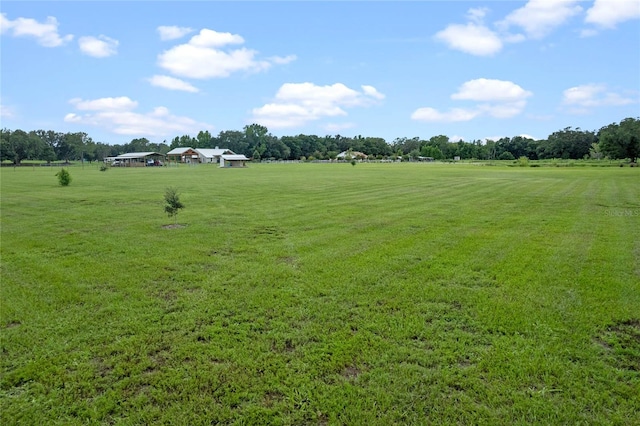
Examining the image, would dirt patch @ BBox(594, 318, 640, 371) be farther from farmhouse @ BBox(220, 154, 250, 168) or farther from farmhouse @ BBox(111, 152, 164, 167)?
farmhouse @ BBox(111, 152, 164, 167)

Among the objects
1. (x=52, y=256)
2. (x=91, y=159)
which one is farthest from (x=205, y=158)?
(x=52, y=256)

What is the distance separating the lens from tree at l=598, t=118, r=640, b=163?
189ft

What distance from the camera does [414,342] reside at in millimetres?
4066

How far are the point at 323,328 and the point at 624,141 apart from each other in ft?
238

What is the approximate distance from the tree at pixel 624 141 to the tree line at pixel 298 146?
208 cm

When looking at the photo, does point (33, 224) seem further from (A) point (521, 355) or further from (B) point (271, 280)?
(A) point (521, 355)

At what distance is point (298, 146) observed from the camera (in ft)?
401

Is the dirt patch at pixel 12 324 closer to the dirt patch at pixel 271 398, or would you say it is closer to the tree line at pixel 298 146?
the dirt patch at pixel 271 398

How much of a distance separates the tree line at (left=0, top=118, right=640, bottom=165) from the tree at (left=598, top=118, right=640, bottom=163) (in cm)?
208

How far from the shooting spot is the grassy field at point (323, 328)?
3145mm

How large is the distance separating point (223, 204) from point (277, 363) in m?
12.4

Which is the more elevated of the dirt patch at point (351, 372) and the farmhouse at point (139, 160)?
the farmhouse at point (139, 160)

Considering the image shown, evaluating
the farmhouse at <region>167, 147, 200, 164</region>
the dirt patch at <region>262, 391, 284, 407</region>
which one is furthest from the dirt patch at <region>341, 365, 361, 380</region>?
the farmhouse at <region>167, 147, 200, 164</region>

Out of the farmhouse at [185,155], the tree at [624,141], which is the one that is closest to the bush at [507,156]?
the tree at [624,141]
